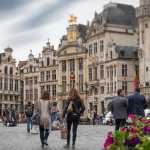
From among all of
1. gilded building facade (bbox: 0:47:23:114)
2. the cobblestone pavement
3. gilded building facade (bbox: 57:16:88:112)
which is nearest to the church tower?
gilded building facade (bbox: 57:16:88:112)

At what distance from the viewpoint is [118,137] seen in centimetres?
554

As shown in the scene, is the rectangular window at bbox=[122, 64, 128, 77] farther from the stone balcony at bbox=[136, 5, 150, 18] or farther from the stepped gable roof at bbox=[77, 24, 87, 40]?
the stepped gable roof at bbox=[77, 24, 87, 40]

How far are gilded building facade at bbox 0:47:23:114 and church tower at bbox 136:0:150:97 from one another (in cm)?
2933

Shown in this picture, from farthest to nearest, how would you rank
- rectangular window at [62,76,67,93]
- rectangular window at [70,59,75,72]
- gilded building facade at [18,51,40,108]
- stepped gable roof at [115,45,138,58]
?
gilded building facade at [18,51,40,108] → rectangular window at [62,76,67,93] → rectangular window at [70,59,75,72] → stepped gable roof at [115,45,138,58]

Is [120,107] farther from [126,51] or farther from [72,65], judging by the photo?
[72,65]

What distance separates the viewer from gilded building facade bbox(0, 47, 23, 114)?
277 ft

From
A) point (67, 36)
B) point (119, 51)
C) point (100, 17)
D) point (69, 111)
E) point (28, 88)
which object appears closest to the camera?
point (69, 111)

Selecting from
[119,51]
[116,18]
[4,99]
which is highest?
[116,18]

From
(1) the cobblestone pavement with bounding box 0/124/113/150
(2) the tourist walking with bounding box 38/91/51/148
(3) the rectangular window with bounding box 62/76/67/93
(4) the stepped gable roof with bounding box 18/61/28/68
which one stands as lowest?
(1) the cobblestone pavement with bounding box 0/124/113/150

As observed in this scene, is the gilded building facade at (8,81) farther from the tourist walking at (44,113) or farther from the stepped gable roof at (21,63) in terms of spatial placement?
the tourist walking at (44,113)

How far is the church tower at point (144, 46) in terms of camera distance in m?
61.2

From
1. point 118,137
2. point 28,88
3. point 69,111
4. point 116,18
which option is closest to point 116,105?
point 69,111

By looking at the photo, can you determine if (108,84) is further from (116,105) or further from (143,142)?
(143,142)

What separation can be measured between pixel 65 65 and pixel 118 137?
2754 inches
